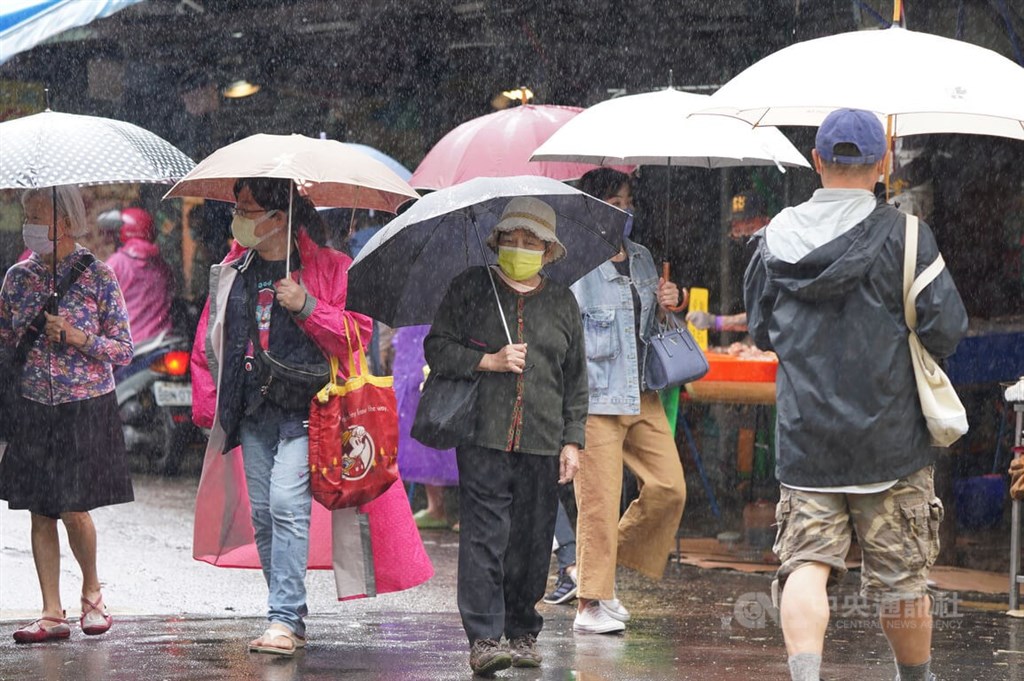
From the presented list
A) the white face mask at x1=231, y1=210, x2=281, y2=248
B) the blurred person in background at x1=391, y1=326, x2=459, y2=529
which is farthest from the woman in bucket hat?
the blurred person in background at x1=391, y1=326, x2=459, y2=529

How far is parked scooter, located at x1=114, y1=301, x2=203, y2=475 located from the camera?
45.6 feet

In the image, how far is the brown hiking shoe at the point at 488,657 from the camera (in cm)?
640

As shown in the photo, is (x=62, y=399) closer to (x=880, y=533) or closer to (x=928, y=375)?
(x=880, y=533)

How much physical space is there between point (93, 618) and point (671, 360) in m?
3.05

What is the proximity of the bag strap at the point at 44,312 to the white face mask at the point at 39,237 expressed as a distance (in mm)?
146

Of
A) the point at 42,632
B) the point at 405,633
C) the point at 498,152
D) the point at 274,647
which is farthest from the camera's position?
the point at 498,152

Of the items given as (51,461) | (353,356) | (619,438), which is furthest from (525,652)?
(51,461)

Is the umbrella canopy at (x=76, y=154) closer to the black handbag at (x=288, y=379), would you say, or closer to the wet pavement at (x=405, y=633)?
the black handbag at (x=288, y=379)

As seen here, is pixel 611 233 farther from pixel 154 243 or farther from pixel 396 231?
pixel 154 243

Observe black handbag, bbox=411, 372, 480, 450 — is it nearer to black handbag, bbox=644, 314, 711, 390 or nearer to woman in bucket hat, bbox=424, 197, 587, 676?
woman in bucket hat, bbox=424, 197, 587, 676

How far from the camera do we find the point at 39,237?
7.49 m

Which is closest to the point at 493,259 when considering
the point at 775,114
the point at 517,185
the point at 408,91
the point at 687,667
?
the point at 517,185

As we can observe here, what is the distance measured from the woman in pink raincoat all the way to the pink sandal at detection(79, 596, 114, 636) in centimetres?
59

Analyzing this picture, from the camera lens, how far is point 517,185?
21.5 feet
